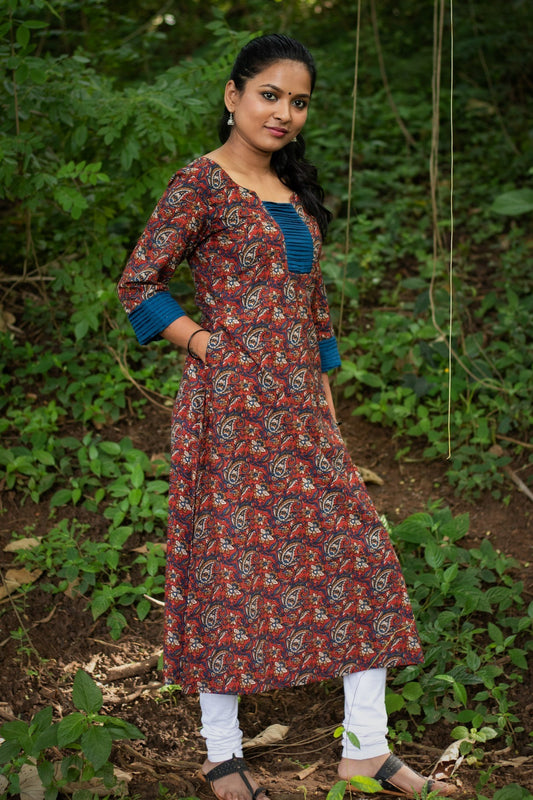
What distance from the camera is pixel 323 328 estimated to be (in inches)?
104

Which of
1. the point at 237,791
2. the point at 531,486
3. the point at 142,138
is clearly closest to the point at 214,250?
the point at 237,791

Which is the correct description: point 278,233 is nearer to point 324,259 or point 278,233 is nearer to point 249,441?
point 249,441

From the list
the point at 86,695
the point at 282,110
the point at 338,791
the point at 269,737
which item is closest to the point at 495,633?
the point at 269,737

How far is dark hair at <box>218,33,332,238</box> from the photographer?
2287 mm

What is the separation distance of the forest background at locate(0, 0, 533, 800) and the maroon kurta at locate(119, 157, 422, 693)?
0.37 metres

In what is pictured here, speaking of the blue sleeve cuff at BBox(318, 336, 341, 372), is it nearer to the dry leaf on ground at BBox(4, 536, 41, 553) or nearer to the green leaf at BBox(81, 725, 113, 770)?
the green leaf at BBox(81, 725, 113, 770)

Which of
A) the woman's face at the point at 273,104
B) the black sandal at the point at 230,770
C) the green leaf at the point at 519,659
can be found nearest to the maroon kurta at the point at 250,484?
the woman's face at the point at 273,104

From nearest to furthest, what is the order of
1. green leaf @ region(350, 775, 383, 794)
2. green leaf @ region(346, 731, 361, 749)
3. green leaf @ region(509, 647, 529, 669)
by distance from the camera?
green leaf @ region(350, 775, 383, 794) → green leaf @ region(346, 731, 361, 749) → green leaf @ region(509, 647, 529, 669)

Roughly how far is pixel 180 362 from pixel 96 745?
7.72ft

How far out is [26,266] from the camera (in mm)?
4289

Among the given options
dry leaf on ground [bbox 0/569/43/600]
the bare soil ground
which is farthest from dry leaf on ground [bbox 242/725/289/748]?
dry leaf on ground [bbox 0/569/43/600]

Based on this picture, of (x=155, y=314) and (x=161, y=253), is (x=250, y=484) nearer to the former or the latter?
(x=155, y=314)

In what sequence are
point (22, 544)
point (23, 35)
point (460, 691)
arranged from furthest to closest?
point (22, 544) < point (23, 35) < point (460, 691)

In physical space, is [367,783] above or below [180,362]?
below
